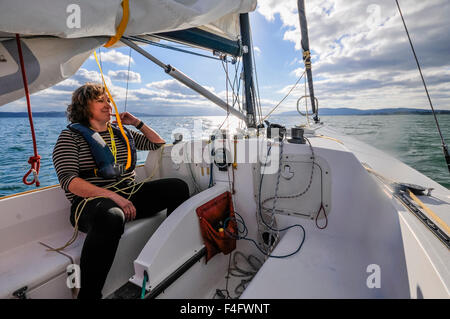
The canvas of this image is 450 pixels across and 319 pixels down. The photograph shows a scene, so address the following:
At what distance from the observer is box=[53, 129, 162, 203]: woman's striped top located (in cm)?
131

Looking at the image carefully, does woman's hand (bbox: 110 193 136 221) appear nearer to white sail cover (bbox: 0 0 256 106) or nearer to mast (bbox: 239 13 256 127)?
white sail cover (bbox: 0 0 256 106)

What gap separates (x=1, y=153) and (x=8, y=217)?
734 cm

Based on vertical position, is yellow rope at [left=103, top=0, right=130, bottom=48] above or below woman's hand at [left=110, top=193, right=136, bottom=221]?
above

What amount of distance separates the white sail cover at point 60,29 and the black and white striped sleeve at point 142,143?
0.84 meters

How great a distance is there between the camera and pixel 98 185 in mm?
1489

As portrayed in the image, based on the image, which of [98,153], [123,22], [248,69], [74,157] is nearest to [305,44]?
[248,69]

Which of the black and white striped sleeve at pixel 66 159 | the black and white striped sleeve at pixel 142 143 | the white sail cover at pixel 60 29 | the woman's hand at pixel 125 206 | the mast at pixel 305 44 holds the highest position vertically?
the mast at pixel 305 44

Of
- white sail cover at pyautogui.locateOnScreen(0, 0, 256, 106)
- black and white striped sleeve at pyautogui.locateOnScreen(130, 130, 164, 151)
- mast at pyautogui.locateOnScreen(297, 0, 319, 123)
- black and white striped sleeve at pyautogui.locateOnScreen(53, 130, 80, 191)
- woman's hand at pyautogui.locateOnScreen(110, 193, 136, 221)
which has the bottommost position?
woman's hand at pyautogui.locateOnScreen(110, 193, 136, 221)

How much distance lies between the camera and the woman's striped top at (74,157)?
4.31ft

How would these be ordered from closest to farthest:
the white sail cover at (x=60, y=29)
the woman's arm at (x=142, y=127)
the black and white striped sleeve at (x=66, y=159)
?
the white sail cover at (x=60, y=29) → the black and white striped sleeve at (x=66, y=159) → the woman's arm at (x=142, y=127)

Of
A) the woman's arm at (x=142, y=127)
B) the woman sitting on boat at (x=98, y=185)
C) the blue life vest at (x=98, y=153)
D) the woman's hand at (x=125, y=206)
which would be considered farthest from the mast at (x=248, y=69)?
the woman's hand at (x=125, y=206)

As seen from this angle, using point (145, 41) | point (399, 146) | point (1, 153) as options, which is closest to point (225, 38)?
point (145, 41)

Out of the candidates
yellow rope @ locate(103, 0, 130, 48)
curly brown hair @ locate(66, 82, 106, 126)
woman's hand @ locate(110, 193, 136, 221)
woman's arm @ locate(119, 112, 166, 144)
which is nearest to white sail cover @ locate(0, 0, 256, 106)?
yellow rope @ locate(103, 0, 130, 48)

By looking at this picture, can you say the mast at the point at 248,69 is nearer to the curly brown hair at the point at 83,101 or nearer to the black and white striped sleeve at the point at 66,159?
the curly brown hair at the point at 83,101
